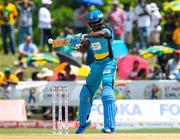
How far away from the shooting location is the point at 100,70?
623 inches

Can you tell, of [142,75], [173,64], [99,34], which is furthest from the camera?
[173,64]

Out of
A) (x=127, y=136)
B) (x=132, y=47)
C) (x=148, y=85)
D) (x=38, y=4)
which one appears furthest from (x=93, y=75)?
(x=38, y=4)

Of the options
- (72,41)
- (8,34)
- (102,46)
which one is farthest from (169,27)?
(72,41)

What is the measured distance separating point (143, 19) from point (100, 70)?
11.5 meters

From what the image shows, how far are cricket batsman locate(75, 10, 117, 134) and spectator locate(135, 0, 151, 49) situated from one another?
10910 mm

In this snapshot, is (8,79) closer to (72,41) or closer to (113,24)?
(113,24)

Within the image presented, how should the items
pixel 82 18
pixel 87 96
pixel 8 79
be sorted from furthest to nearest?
pixel 82 18
pixel 8 79
pixel 87 96

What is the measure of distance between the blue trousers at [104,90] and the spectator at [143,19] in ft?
35.9

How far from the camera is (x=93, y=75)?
627 inches

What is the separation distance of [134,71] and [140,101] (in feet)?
9.70

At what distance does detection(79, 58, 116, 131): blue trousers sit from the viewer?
15.4m

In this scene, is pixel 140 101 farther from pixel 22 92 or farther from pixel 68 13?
pixel 68 13

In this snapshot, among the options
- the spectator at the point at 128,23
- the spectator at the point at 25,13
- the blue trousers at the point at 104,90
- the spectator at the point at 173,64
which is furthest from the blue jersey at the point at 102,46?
the spectator at the point at 128,23

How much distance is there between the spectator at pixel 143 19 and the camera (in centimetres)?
2686
